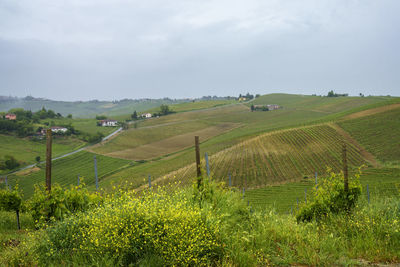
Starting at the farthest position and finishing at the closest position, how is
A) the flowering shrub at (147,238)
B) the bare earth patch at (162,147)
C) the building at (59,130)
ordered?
the building at (59,130)
the bare earth patch at (162,147)
the flowering shrub at (147,238)

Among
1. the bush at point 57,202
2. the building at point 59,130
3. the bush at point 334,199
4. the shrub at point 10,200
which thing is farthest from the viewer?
the building at point 59,130

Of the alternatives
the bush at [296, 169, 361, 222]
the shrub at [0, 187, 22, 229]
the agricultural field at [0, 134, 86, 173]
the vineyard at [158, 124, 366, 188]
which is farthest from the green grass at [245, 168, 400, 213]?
the agricultural field at [0, 134, 86, 173]

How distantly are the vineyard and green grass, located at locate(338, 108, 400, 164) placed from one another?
2855 millimetres

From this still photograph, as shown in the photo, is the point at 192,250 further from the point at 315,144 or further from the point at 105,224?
the point at 315,144

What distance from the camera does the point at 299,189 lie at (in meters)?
31.2

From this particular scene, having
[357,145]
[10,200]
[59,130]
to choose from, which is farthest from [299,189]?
[59,130]

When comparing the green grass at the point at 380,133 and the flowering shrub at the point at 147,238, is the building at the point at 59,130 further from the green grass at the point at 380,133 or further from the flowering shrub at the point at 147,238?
the flowering shrub at the point at 147,238

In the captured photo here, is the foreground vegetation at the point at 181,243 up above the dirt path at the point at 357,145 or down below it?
above

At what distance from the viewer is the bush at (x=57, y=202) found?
7672 millimetres

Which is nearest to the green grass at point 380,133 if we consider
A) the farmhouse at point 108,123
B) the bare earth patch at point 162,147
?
the bare earth patch at point 162,147

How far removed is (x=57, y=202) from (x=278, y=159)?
123ft

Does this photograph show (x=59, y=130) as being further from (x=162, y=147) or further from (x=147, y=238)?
(x=147, y=238)

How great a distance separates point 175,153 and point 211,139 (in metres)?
12.9

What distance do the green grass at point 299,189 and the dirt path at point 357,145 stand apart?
3386mm
